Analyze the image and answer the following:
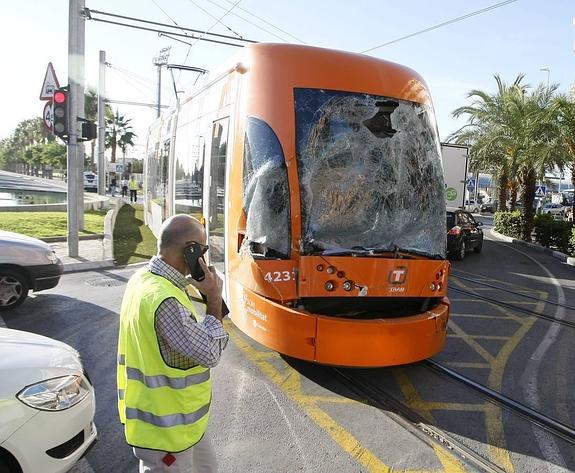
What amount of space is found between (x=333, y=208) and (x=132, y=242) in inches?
413

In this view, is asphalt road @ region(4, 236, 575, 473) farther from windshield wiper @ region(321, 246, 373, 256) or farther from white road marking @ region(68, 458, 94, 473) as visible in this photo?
windshield wiper @ region(321, 246, 373, 256)

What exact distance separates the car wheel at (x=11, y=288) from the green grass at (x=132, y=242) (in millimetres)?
3928

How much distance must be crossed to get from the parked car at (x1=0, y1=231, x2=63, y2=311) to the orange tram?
3.21 m

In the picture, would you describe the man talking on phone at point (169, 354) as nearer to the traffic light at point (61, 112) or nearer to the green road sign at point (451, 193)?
the traffic light at point (61, 112)

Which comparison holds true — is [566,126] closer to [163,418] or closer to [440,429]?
[440,429]

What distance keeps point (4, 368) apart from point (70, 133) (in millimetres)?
9192

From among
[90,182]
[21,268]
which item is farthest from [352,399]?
[90,182]

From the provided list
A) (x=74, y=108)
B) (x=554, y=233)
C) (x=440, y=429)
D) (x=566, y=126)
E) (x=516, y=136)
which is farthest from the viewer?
(x=516, y=136)

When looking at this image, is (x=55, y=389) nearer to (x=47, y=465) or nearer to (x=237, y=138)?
(x=47, y=465)

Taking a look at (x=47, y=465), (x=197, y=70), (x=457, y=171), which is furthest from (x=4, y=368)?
(x=457, y=171)

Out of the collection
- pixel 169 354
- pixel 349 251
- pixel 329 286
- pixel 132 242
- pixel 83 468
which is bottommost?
pixel 83 468

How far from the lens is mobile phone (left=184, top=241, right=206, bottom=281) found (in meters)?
2.23

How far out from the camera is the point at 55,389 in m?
2.90

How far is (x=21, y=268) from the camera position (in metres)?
6.89
